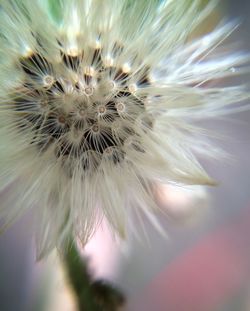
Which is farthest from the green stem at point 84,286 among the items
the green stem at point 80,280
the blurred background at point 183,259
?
the blurred background at point 183,259

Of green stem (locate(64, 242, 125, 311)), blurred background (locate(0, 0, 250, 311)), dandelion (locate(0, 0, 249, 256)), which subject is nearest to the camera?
dandelion (locate(0, 0, 249, 256))

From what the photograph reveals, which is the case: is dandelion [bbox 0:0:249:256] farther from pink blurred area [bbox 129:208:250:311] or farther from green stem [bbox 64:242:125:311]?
pink blurred area [bbox 129:208:250:311]

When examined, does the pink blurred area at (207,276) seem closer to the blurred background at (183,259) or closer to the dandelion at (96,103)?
the blurred background at (183,259)

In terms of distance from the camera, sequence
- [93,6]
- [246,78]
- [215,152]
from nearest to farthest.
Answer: [93,6], [215,152], [246,78]

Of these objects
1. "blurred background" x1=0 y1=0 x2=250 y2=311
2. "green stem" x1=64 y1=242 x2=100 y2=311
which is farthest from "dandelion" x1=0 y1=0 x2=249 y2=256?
"blurred background" x1=0 y1=0 x2=250 y2=311

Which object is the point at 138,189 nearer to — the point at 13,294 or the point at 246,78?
the point at 246,78

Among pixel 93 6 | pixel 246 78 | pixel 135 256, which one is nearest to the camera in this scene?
pixel 93 6

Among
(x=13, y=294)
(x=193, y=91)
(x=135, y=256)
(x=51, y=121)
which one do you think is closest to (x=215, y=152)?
(x=193, y=91)
